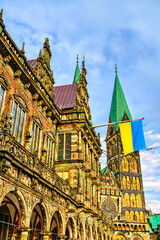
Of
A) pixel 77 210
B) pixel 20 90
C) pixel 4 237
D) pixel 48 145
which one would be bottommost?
pixel 4 237

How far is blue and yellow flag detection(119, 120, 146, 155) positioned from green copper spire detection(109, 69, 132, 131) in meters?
68.4

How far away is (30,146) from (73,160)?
6.85m

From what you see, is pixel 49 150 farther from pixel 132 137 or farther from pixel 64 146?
pixel 132 137

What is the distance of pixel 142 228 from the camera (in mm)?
77188

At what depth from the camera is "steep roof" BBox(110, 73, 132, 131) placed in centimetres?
9500

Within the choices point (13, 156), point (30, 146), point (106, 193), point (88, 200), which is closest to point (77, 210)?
point (88, 200)

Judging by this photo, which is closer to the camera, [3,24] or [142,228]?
[3,24]

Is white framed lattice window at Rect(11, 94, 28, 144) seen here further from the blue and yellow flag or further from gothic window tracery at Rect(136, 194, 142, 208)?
gothic window tracery at Rect(136, 194, 142, 208)

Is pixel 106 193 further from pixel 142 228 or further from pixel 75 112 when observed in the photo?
pixel 75 112

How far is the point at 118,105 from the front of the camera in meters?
97.4

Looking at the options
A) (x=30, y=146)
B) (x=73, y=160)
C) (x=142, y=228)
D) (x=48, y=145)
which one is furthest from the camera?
(x=142, y=228)

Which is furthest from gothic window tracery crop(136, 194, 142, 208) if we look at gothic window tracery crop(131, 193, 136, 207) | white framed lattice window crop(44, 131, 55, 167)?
white framed lattice window crop(44, 131, 55, 167)

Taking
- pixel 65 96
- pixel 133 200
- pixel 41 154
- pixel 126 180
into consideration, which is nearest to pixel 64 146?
pixel 41 154

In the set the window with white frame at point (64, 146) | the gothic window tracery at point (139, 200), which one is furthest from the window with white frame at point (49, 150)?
the gothic window tracery at point (139, 200)
